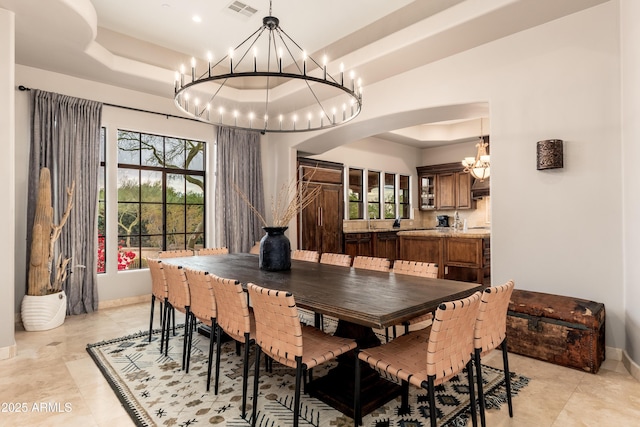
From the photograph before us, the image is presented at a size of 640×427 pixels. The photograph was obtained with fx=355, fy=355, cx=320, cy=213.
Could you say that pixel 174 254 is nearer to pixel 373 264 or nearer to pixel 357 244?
pixel 373 264

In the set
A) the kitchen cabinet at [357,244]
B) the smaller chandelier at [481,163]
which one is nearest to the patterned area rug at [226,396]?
the smaller chandelier at [481,163]

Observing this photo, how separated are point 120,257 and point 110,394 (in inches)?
118

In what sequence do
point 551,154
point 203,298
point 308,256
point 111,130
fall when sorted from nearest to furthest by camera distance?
point 203,298 < point 551,154 < point 308,256 < point 111,130

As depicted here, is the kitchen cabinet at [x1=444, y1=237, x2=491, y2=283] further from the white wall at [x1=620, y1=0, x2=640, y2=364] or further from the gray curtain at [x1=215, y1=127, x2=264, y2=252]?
the gray curtain at [x1=215, y1=127, x2=264, y2=252]

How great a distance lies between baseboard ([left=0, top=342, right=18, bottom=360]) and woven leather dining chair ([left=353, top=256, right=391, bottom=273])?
3232 mm

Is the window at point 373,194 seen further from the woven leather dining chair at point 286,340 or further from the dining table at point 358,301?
the woven leather dining chair at point 286,340

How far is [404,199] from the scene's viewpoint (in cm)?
923

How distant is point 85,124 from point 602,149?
5683 mm

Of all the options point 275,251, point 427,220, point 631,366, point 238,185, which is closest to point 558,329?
point 631,366

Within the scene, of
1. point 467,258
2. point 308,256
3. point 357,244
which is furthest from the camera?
point 357,244

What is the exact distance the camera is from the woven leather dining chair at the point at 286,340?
192cm

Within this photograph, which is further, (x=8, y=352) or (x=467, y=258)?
(x=467, y=258)

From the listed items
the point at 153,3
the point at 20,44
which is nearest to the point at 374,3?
the point at 153,3

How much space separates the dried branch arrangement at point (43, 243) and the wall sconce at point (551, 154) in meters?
5.21
